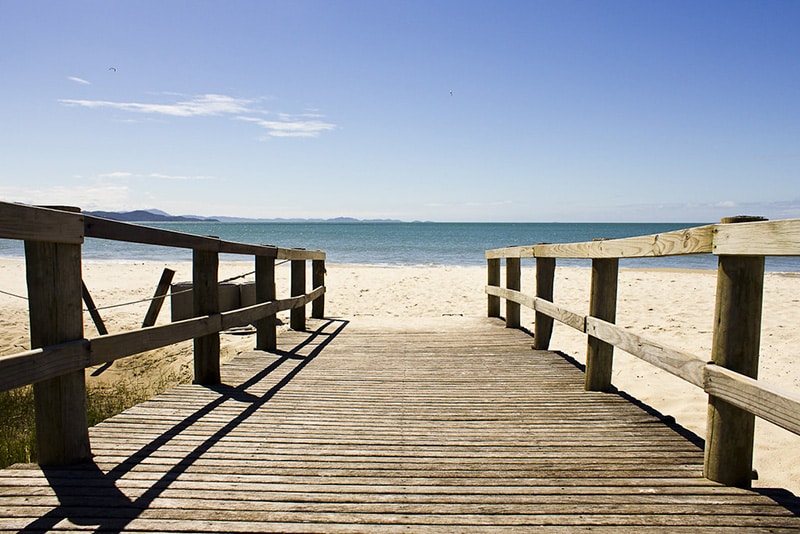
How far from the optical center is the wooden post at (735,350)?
2.65m

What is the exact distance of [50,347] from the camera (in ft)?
8.82

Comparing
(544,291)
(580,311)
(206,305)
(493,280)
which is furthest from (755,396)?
(580,311)

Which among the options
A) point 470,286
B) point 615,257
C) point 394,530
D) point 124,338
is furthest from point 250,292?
point 470,286

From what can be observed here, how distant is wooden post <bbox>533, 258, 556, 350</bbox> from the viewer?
19.5 feet

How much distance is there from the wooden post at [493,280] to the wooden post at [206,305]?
5.03 meters

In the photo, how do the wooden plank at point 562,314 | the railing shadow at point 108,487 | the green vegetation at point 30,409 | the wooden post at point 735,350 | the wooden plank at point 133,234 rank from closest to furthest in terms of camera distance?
→ the railing shadow at point 108,487 < the wooden post at point 735,350 < the wooden plank at point 133,234 < the green vegetation at point 30,409 < the wooden plank at point 562,314

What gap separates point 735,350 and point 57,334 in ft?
11.0

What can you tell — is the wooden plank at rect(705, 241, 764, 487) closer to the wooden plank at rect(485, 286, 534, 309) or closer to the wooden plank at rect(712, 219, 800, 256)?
the wooden plank at rect(712, 219, 800, 256)

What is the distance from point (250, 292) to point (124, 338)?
5.83 meters

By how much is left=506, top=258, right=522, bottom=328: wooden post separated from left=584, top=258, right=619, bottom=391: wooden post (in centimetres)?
273

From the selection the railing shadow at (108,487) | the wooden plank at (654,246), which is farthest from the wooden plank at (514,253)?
the railing shadow at (108,487)

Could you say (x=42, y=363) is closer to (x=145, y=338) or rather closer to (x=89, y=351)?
(x=89, y=351)

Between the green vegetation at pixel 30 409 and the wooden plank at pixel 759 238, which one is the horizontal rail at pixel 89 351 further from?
the wooden plank at pixel 759 238

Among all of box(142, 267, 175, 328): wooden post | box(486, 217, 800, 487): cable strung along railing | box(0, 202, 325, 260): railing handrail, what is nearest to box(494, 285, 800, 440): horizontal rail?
box(486, 217, 800, 487): cable strung along railing
